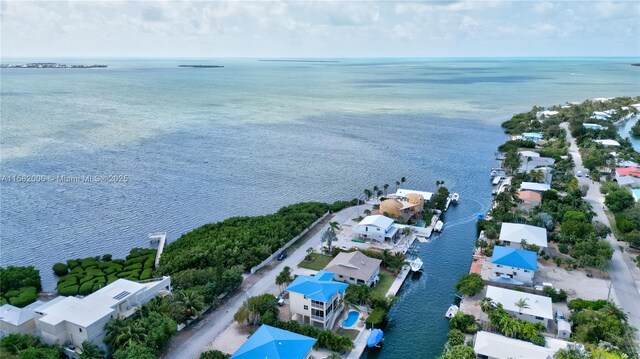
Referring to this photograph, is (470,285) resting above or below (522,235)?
below

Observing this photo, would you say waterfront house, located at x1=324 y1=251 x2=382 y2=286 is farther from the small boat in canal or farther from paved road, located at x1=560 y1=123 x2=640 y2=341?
paved road, located at x1=560 y1=123 x2=640 y2=341

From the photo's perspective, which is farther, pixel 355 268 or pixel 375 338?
pixel 355 268

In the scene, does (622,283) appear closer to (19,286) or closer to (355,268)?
(355,268)

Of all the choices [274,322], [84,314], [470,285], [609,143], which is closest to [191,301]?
[274,322]

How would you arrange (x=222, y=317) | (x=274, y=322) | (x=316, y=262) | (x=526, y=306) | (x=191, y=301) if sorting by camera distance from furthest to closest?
(x=316, y=262) < (x=222, y=317) < (x=526, y=306) < (x=191, y=301) < (x=274, y=322)

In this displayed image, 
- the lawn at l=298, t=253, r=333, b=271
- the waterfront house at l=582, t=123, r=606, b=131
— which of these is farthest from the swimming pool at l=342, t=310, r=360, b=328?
the waterfront house at l=582, t=123, r=606, b=131

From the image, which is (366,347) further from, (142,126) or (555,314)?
(142,126)

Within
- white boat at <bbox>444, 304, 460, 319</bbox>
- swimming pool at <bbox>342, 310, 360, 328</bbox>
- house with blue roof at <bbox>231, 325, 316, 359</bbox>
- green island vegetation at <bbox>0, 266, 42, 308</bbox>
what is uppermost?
house with blue roof at <bbox>231, 325, 316, 359</bbox>
